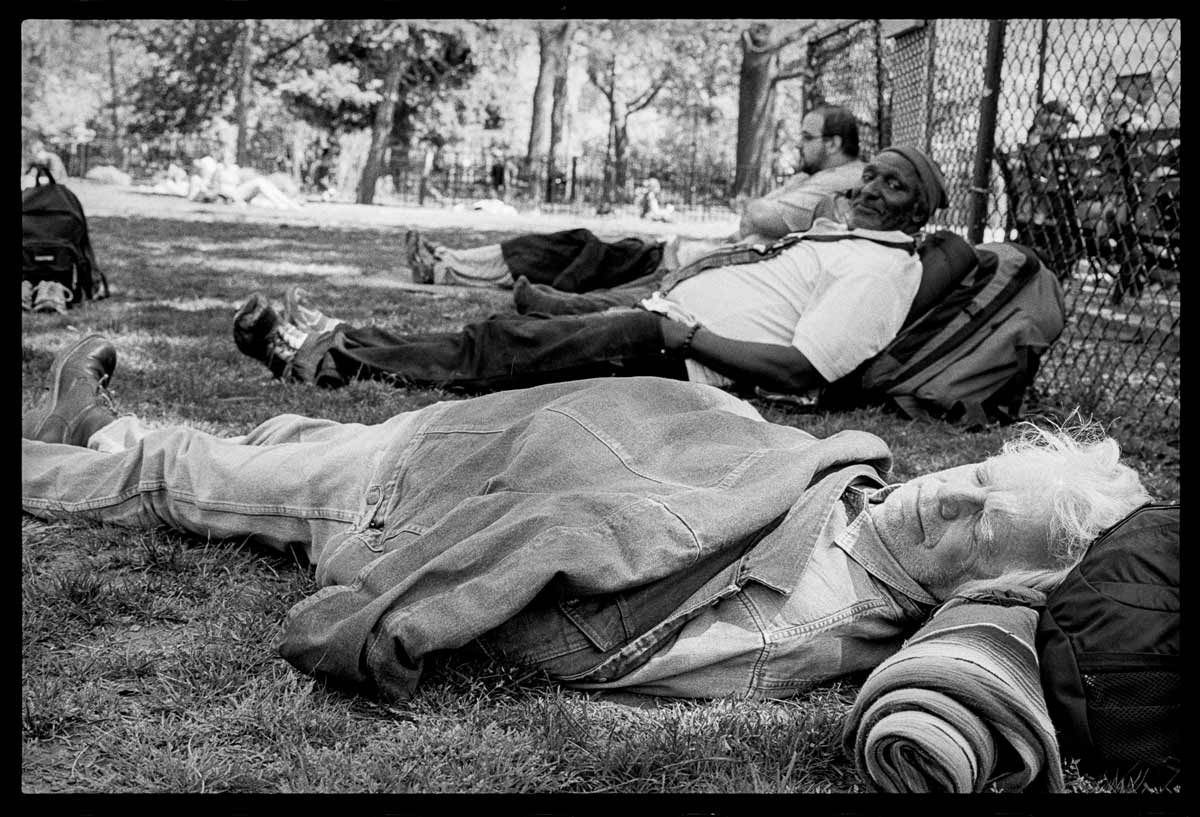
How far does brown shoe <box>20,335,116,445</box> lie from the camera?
3.83 meters

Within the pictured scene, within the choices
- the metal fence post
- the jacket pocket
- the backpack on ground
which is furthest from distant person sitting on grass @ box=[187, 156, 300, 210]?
the jacket pocket

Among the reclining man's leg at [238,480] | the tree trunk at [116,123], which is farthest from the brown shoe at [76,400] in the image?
the tree trunk at [116,123]

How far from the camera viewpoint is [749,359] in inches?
197

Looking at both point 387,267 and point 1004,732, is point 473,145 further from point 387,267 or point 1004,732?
point 1004,732

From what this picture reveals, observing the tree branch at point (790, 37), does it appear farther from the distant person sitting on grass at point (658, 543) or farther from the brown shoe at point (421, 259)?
the distant person sitting on grass at point (658, 543)

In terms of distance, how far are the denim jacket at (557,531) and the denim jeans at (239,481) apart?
7 centimetres

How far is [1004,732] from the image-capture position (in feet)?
6.66

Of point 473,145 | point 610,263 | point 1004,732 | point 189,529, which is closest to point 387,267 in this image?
point 610,263

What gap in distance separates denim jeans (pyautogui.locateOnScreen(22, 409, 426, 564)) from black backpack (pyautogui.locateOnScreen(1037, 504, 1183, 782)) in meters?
1.57

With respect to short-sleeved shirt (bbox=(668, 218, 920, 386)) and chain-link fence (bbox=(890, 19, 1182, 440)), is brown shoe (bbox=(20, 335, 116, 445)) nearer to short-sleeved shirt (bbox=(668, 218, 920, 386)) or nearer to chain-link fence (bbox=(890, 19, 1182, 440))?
short-sleeved shirt (bbox=(668, 218, 920, 386))

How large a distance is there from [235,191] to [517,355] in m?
20.8

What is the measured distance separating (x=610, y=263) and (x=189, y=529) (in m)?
5.05

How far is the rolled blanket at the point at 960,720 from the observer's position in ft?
6.57

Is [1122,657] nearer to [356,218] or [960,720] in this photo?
[960,720]
